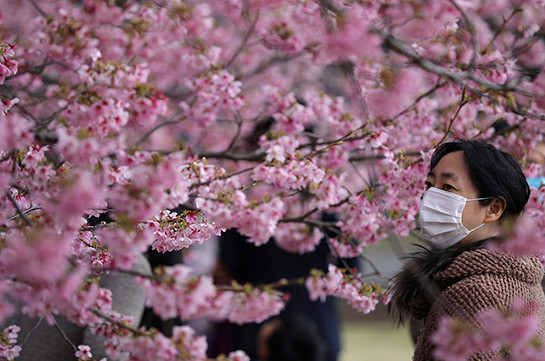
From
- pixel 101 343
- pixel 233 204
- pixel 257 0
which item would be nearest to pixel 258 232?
pixel 233 204

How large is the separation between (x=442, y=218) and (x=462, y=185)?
123 millimetres

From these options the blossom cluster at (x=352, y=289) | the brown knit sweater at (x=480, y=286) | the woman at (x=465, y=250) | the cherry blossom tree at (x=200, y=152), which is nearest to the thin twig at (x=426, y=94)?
the cherry blossom tree at (x=200, y=152)

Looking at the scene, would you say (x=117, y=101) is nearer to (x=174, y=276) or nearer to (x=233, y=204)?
(x=233, y=204)

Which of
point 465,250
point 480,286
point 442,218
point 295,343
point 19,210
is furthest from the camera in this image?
point 295,343

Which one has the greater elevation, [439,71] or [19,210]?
[439,71]

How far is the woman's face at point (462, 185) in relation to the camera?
2146mm

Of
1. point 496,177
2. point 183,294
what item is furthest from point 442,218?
point 183,294

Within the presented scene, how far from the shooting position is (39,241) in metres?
1.38

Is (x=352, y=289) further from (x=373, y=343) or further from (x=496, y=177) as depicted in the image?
(x=373, y=343)

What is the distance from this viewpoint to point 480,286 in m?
1.90

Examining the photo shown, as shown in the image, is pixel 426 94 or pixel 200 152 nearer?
pixel 426 94

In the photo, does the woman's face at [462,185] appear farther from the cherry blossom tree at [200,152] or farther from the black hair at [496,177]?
the cherry blossom tree at [200,152]

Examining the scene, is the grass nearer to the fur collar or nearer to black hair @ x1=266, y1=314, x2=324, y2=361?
black hair @ x1=266, y1=314, x2=324, y2=361

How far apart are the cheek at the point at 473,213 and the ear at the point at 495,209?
0.05ft
